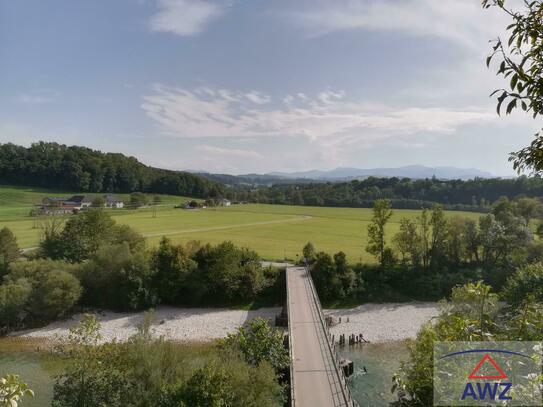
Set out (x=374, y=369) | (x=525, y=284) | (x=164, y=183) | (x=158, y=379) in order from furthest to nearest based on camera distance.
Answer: (x=164, y=183), (x=525, y=284), (x=374, y=369), (x=158, y=379)

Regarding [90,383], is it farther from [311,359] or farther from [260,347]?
[311,359]

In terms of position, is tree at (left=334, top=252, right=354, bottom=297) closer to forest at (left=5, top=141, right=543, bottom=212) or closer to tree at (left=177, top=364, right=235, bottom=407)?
tree at (left=177, top=364, right=235, bottom=407)

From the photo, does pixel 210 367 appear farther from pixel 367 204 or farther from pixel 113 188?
pixel 113 188

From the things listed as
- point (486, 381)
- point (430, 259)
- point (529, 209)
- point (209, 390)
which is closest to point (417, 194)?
point (529, 209)

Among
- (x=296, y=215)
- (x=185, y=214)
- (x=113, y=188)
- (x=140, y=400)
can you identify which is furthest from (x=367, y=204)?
(x=140, y=400)

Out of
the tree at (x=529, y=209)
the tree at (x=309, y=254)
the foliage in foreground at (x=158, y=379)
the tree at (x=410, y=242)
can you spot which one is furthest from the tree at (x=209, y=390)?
the tree at (x=529, y=209)

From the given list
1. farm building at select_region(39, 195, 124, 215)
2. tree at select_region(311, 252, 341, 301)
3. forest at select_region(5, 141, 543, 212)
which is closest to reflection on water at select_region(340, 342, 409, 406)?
tree at select_region(311, 252, 341, 301)
